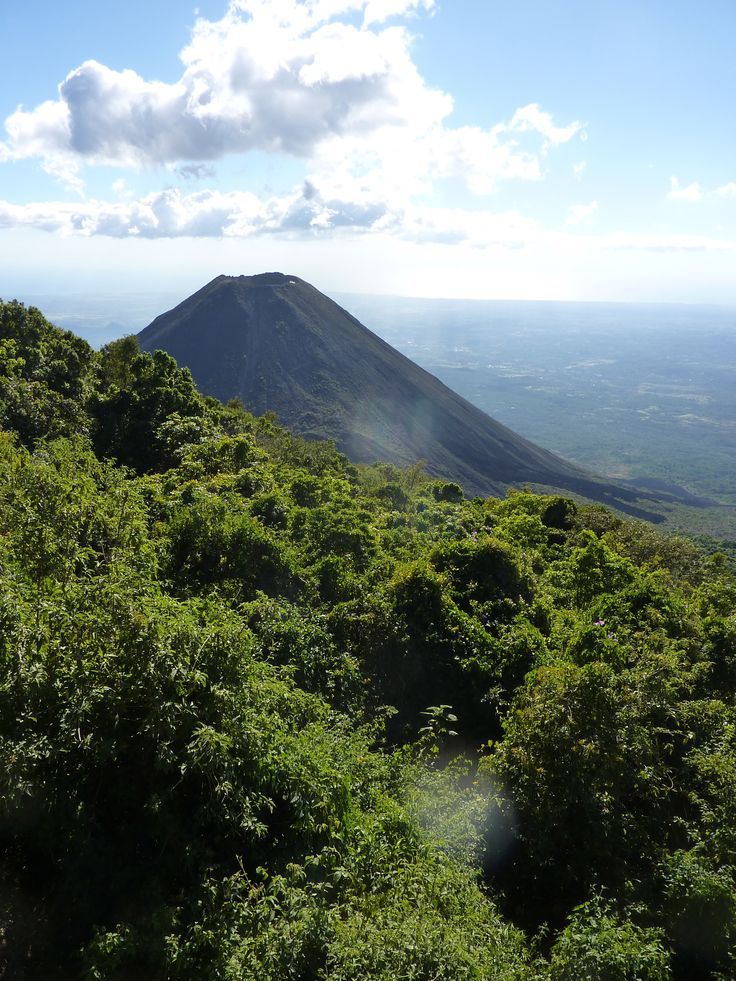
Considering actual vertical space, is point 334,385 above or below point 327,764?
above

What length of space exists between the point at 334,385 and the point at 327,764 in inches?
4286

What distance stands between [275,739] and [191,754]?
1203 mm

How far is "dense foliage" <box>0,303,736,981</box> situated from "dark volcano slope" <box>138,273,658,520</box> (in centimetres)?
8144

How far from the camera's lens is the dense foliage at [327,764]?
19.4 ft

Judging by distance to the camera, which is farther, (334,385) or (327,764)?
(334,385)

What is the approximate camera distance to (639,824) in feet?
28.2

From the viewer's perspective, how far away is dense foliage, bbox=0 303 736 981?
5.91 m

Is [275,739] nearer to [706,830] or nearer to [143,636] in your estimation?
[143,636]

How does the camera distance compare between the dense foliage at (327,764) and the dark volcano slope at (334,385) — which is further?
the dark volcano slope at (334,385)

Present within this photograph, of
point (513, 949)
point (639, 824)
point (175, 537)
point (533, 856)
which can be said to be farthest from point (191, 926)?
point (175, 537)

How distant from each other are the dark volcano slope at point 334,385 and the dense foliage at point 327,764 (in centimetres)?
8144

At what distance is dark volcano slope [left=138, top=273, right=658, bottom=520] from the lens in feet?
344

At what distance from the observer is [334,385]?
113500mm

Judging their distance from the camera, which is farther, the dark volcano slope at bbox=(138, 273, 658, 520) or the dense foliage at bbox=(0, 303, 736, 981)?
the dark volcano slope at bbox=(138, 273, 658, 520)
